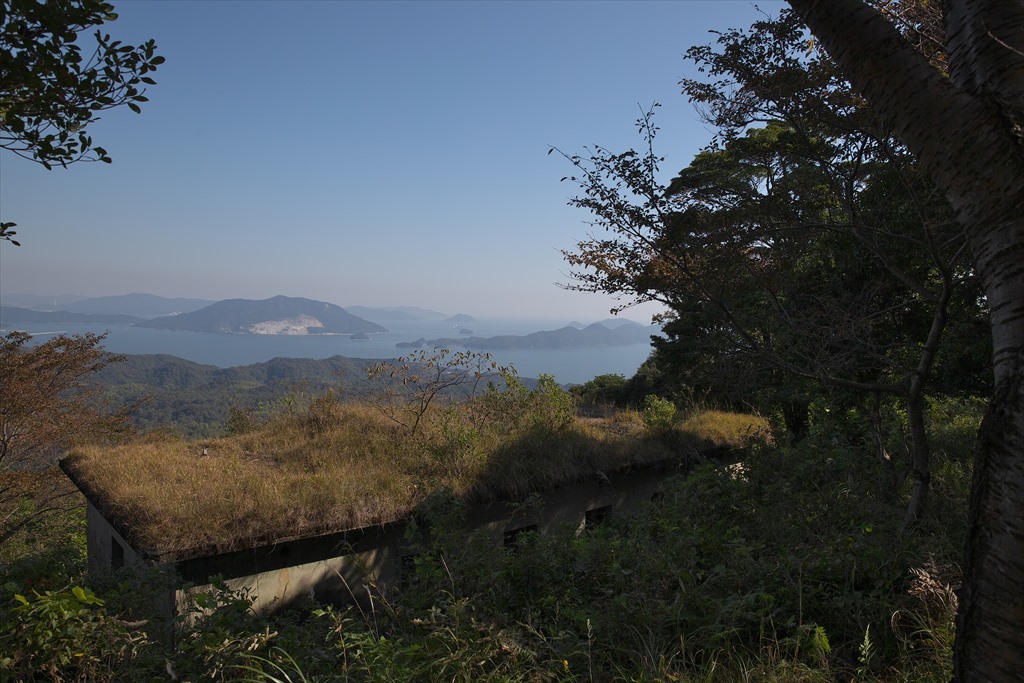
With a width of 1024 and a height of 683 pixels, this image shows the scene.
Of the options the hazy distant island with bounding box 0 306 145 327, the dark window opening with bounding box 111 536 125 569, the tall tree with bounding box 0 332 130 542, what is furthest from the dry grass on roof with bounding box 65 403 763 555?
the hazy distant island with bounding box 0 306 145 327

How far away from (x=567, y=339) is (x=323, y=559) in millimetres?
95944

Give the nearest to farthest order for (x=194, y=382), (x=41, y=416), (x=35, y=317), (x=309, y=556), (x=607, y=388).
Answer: (x=309, y=556) → (x=41, y=416) → (x=607, y=388) → (x=194, y=382) → (x=35, y=317)

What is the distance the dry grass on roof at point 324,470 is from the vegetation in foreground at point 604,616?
3.78ft

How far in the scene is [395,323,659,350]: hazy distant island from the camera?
80.0 m

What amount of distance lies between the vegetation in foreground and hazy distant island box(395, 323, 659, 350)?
61.3m

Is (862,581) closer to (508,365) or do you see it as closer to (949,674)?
(949,674)

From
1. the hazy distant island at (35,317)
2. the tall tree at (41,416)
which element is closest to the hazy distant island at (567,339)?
the tall tree at (41,416)

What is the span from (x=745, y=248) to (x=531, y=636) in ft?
15.1

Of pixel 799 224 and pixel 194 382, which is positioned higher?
pixel 799 224

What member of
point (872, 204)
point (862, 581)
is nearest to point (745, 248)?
point (872, 204)

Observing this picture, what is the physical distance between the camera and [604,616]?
11.3 feet

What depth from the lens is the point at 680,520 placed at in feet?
19.0

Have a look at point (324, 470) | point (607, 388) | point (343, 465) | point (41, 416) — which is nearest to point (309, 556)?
point (324, 470)

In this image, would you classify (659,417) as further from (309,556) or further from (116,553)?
(116,553)
